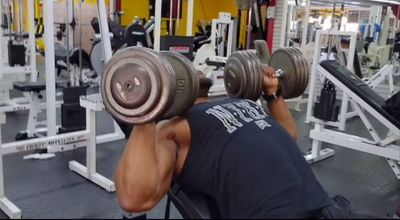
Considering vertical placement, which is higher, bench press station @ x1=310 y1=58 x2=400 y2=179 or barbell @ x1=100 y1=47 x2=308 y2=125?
barbell @ x1=100 y1=47 x2=308 y2=125

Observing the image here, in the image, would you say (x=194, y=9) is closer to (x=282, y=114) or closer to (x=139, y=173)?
(x=282, y=114)

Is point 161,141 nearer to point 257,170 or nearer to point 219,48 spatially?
point 257,170

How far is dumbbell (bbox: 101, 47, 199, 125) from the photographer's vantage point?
1.03 meters

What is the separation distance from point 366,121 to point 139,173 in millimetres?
2492

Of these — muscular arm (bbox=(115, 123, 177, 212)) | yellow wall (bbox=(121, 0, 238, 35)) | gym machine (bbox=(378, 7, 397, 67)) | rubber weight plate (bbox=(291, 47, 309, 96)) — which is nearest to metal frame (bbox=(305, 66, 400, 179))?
rubber weight plate (bbox=(291, 47, 309, 96))

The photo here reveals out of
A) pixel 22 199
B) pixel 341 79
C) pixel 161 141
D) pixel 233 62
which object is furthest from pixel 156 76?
pixel 341 79

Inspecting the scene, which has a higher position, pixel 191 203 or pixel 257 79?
pixel 257 79

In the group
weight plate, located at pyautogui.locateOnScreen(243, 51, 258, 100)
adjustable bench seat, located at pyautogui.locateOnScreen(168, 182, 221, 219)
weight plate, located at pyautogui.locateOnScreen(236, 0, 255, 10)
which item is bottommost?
adjustable bench seat, located at pyautogui.locateOnScreen(168, 182, 221, 219)

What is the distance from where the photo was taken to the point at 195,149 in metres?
1.33

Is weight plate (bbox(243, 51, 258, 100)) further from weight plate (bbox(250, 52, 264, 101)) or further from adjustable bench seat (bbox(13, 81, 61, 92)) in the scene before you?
adjustable bench seat (bbox(13, 81, 61, 92))

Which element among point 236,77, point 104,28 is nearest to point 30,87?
point 104,28

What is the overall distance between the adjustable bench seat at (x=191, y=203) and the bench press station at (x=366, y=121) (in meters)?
1.90

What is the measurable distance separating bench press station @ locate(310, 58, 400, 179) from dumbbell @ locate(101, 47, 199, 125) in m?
2.13

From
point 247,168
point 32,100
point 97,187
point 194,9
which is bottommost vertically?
point 97,187
